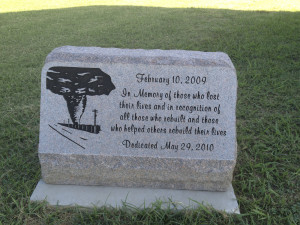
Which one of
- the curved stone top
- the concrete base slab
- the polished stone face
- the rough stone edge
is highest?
the curved stone top

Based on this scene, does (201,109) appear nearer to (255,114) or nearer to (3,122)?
(255,114)

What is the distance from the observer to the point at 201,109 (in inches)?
90.6

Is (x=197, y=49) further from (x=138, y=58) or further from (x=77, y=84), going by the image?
(x=77, y=84)

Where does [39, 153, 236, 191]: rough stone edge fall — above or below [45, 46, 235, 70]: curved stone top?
below

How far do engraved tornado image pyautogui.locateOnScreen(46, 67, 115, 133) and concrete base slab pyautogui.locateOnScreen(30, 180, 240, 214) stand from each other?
59cm

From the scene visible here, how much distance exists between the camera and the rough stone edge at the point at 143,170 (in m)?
2.34

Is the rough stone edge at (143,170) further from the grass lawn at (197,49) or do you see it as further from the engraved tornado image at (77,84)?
the engraved tornado image at (77,84)

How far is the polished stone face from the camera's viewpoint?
2.27 m

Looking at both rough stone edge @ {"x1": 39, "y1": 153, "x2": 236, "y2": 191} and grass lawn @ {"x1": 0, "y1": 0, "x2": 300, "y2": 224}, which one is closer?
grass lawn @ {"x1": 0, "y1": 0, "x2": 300, "y2": 224}

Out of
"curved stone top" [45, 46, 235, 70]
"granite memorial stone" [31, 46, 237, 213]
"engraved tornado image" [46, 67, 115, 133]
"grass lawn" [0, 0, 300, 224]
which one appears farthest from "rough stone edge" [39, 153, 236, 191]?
"curved stone top" [45, 46, 235, 70]

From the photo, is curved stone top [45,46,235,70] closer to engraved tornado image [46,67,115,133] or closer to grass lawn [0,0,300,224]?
engraved tornado image [46,67,115,133]

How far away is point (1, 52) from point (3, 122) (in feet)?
8.13

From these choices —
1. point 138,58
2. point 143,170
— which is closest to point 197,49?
point 138,58

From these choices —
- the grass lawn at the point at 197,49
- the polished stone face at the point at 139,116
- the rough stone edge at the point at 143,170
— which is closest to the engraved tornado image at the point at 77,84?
the polished stone face at the point at 139,116
